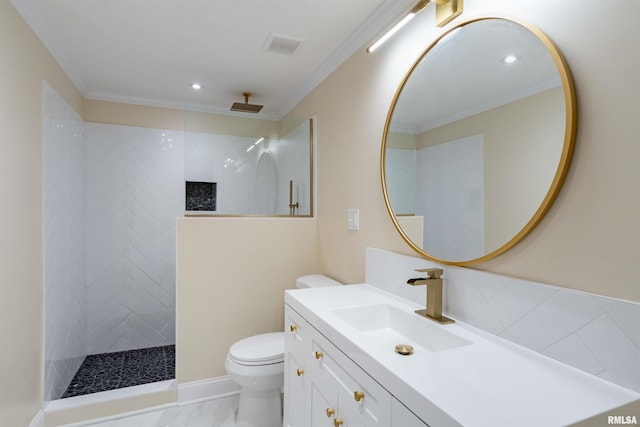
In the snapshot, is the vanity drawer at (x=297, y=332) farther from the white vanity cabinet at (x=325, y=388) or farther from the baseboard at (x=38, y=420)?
the baseboard at (x=38, y=420)

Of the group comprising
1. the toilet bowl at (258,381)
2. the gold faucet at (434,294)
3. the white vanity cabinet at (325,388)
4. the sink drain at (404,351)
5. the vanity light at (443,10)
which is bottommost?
the toilet bowl at (258,381)

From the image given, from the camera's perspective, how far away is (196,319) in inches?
93.3

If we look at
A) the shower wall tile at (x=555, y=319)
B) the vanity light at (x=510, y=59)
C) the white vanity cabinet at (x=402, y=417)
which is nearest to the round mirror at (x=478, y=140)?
the vanity light at (x=510, y=59)

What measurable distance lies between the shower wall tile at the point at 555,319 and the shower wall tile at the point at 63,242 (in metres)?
2.45

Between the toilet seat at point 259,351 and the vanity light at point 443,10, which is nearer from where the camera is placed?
the vanity light at point 443,10

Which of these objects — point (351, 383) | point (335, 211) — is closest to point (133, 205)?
point (335, 211)

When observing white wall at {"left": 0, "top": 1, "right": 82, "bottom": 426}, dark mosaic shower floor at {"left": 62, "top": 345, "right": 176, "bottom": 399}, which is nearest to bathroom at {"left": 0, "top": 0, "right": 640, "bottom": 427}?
white wall at {"left": 0, "top": 1, "right": 82, "bottom": 426}

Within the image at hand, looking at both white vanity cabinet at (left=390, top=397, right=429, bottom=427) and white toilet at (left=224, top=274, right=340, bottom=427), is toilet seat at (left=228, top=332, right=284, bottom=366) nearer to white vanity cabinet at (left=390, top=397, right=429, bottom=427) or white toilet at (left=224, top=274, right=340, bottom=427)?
white toilet at (left=224, top=274, right=340, bottom=427)

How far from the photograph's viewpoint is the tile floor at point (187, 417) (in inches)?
83.4

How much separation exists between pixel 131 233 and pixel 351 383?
2916 millimetres

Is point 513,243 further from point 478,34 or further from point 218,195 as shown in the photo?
point 218,195

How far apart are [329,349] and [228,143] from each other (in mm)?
2284

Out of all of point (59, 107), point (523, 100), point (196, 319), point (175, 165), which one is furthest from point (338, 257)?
point (59, 107)

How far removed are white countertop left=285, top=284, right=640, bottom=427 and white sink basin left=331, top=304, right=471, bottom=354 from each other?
0.06 meters
